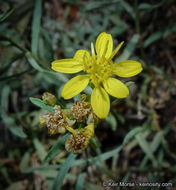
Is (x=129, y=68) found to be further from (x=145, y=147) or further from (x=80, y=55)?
(x=145, y=147)

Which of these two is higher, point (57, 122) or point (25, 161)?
point (57, 122)

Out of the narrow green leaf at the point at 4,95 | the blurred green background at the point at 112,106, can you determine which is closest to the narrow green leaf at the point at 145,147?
the blurred green background at the point at 112,106

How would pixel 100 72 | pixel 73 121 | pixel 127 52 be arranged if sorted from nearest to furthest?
pixel 73 121 → pixel 100 72 → pixel 127 52

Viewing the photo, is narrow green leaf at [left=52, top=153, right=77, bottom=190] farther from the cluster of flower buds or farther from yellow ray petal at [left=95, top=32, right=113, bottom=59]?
yellow ray petal at [left=95, top=32, right=113, bottom=59]

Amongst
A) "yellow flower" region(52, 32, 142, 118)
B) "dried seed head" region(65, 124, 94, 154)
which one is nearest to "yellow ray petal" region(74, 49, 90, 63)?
"yellow flower" region(52, 32, 142, 118)

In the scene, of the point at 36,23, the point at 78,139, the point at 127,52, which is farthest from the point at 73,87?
the point at 127,52

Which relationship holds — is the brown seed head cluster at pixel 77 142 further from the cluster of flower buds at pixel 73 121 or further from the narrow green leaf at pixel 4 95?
the narrow green leaf at pixel 4 95

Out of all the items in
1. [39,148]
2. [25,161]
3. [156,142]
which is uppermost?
[39,148]

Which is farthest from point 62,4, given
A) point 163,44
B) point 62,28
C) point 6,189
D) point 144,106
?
point 6,189
